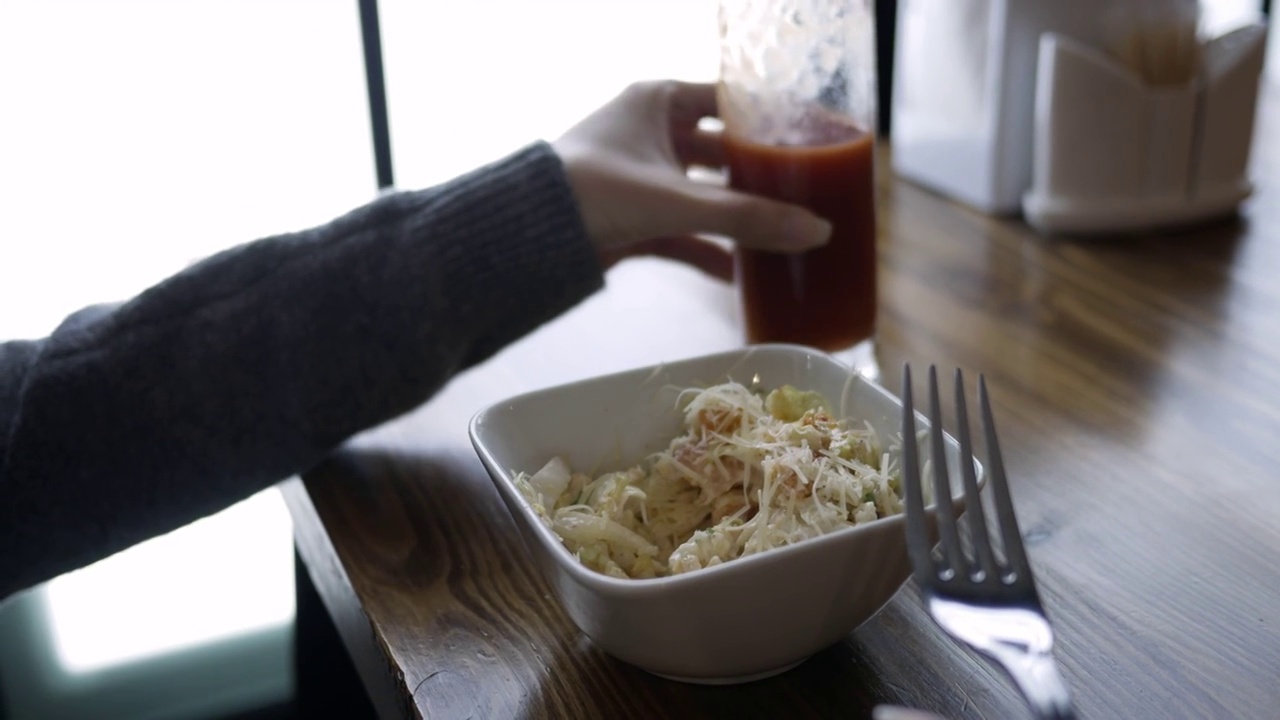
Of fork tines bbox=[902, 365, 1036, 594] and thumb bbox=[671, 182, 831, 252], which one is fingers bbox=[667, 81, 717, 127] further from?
fork tines bbox=[902, 365, 1036, 594]

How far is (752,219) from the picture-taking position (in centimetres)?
77

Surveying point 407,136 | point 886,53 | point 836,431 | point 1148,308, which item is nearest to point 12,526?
point 836,431

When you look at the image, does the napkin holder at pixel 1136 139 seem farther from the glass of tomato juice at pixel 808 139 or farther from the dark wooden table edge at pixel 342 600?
the dark wooden table edge at pixel 342 600

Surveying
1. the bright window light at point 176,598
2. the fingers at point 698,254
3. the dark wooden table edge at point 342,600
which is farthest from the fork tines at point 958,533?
the bright window light at point 176,598

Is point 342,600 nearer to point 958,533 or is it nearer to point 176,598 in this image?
point 958,533

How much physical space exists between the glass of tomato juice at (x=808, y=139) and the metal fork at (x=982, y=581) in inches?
12.3

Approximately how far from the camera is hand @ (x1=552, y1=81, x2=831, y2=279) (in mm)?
778

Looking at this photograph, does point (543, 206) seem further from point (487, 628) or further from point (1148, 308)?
point (1148, 308)

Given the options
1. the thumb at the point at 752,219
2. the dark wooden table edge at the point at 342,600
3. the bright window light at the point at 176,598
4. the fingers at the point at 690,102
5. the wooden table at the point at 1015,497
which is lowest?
the bright window light at the point at 176,598

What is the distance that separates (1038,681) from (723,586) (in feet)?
0.39

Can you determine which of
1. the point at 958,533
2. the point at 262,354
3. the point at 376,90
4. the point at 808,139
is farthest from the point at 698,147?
the point at 376,90

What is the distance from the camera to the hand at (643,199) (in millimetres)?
778

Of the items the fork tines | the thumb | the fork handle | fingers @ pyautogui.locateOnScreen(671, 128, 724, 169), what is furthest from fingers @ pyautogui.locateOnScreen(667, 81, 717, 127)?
the fork handle

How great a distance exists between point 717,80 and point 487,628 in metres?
0.45
